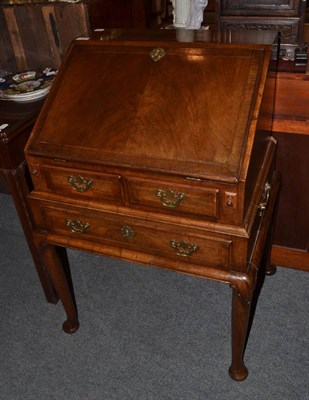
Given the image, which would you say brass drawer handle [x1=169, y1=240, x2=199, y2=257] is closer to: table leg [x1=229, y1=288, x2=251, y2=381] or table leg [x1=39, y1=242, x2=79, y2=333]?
table leg [x1=229, y1=288, x2=251, y2=381]

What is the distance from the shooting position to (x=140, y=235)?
161 centimetres

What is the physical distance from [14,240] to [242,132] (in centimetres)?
202

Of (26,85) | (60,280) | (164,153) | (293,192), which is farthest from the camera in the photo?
(293,192)

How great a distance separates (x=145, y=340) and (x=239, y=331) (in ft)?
2.06

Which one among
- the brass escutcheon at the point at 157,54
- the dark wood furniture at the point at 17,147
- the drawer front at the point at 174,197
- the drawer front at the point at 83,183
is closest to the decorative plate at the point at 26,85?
the dark wood furniture at the point at 17,147

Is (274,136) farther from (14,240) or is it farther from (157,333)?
(14,240)

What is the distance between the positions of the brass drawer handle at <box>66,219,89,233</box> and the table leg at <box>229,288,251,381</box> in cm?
63

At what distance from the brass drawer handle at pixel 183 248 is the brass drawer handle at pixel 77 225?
365 mm

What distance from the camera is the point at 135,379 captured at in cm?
196

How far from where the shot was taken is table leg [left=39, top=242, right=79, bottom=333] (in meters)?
1.84

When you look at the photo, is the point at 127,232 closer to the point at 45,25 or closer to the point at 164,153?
the point at 164,153

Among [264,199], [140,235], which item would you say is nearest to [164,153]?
[140,235]

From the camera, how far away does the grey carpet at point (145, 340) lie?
192cm

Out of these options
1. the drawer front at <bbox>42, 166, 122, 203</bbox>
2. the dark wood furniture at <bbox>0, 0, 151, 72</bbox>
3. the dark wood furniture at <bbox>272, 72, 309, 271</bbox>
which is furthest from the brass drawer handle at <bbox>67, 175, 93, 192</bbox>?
the dark wood furniture at <bbox>272, 72, 309, 271</bbox>
